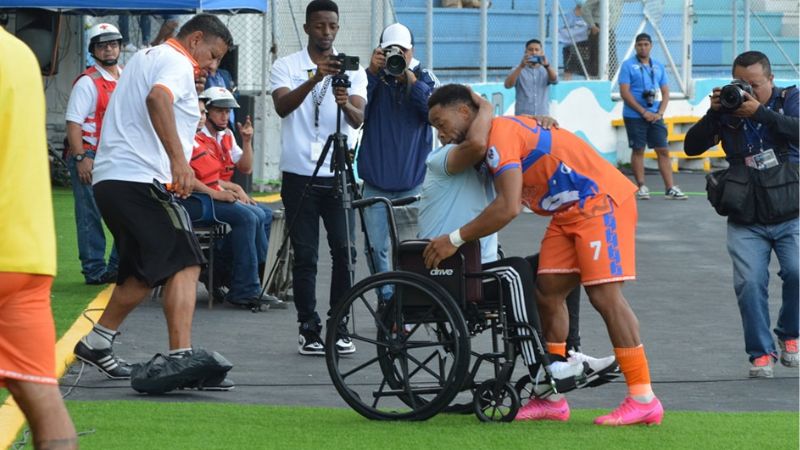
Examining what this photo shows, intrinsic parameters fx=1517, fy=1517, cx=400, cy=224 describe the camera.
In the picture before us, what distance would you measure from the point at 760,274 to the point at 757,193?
18.3 inches

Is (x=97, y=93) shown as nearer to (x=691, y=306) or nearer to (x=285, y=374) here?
(x=285, y=374)

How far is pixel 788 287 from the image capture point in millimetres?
8789

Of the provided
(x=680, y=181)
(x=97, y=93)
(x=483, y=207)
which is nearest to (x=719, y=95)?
(x=483, y=207)

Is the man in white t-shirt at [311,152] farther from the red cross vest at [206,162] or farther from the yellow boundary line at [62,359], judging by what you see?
the red cross vest at [206,162]

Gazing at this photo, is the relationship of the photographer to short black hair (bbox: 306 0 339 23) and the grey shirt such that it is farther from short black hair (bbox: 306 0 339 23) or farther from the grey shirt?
the grey shirt

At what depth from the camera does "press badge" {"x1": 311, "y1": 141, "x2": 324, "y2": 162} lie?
934cm

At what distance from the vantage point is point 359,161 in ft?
31.5

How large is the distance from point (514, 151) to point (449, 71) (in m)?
17.9

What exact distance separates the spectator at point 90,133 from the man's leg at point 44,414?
695 centimetres

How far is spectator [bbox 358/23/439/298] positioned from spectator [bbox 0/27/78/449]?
15.9ft

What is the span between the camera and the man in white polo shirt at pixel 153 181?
775cm

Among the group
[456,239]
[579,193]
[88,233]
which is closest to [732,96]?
[579,193]

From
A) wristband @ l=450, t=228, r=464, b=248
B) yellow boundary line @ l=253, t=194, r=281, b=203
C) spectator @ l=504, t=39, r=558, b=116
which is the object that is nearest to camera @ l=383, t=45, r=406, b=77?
wristband @ l=450, t=228, r=464, b=248

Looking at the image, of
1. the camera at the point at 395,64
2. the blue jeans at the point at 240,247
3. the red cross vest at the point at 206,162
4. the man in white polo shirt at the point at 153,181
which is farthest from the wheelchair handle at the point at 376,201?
the red cross vest at the point at 206,162
